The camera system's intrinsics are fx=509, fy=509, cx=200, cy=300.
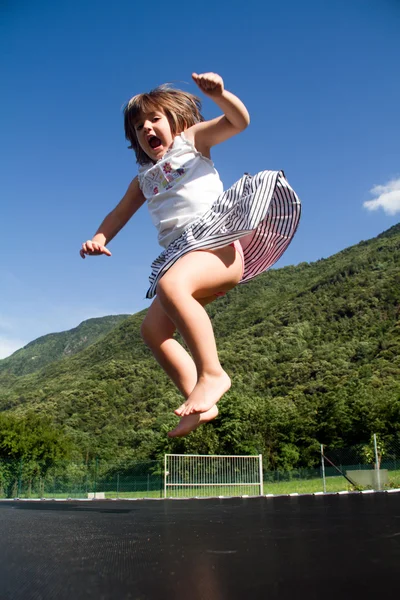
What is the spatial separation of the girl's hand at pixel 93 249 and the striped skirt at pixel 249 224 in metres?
0.22

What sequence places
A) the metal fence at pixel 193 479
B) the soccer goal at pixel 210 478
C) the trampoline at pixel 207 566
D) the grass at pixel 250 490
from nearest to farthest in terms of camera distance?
the trampoline at pixel 207 566
the grass at pixel 250 490
the metal fence at pixel 193 479
the soccer goal at pixel 210 478

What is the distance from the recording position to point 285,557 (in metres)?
1.12

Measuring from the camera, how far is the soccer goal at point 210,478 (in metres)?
12.9

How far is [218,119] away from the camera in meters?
2.04

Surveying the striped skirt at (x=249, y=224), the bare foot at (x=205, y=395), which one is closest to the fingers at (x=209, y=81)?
the striped skirt at (x=249, y=224)

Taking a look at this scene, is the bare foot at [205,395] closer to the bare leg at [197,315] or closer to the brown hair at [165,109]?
the bare leg at [197,315]

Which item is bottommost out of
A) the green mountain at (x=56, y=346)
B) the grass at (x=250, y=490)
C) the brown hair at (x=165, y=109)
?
the grass at (x=250, y=490)

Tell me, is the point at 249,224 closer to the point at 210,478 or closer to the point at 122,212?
the point at 122,212

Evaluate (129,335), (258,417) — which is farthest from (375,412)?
(129,335)

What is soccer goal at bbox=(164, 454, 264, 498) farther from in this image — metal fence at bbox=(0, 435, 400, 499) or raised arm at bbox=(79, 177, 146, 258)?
raised arm at bbox=(79, 177, 146, 258)

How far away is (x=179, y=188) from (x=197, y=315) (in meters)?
0.59

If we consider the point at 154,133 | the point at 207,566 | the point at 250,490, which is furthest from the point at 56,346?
the point at 207,566

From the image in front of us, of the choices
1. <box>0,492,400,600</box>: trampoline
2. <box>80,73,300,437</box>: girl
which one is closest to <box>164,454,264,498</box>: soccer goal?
<box>80,73,300,437</box>: girl

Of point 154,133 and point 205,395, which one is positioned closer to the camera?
point 205,395
